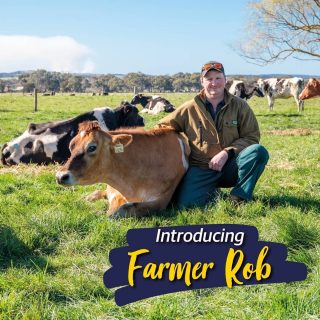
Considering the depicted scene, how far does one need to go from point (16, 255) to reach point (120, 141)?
1817 mm

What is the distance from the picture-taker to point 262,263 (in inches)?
144

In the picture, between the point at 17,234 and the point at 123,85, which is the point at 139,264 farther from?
the point at 123,85

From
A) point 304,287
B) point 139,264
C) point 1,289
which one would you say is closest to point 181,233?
point 139,264

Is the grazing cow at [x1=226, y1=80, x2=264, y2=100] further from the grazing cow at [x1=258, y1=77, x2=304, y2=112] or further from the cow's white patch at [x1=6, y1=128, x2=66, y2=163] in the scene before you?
the cow's white patch at [x1=6, y1=128, x2=66, y2=163]

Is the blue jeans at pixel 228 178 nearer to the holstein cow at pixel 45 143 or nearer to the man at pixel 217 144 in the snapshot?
the man at pixel 217 144

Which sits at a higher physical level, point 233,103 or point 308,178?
point 233,103

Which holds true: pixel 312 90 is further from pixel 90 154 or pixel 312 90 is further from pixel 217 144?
pixel 90 154

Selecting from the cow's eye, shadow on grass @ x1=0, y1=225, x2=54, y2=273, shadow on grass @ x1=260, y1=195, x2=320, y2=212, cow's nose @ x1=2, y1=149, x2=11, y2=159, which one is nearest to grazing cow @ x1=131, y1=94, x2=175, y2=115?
cow's nose @ x1=2, y1=149, x2=11, y2=159

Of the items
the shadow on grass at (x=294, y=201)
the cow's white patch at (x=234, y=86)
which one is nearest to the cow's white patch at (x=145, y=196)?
the shadow on grass at (x=294, y=201)

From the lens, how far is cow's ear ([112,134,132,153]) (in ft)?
17.6

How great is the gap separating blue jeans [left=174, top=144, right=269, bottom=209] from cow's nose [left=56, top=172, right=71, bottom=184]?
1475 millimetres

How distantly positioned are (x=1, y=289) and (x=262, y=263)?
2067mm

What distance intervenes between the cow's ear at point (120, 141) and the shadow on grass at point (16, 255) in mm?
1516

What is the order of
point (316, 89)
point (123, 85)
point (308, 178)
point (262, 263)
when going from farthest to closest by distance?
point (123, 85), point (316, 89), point (308, 178), point (262, 263)
